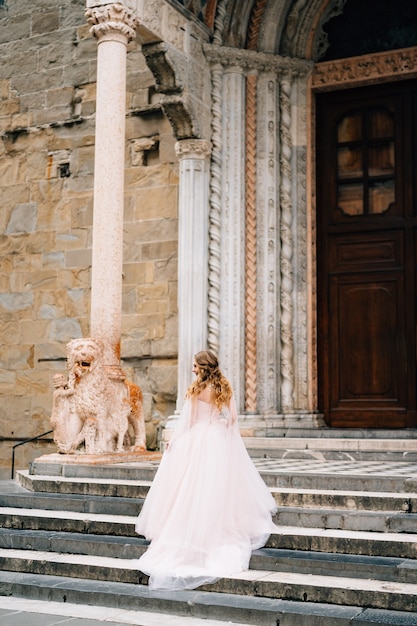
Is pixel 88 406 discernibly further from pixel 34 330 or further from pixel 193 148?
pixel 34 330

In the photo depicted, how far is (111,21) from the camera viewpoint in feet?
30.2

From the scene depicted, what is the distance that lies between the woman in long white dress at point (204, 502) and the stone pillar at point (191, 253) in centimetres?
395

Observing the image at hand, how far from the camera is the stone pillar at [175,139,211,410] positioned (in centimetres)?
1060

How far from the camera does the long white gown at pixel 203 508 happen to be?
5.84 meters

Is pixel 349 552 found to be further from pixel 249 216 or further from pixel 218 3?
pixel 218 3

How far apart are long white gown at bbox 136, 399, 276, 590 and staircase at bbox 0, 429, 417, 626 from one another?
0.12 m

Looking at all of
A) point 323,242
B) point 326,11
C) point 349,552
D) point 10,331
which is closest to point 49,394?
point 10,331

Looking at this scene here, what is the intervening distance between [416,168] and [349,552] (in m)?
6.22

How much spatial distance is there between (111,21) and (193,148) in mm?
2046

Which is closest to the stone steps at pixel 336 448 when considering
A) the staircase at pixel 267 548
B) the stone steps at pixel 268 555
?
the staircase at pixel 267 548

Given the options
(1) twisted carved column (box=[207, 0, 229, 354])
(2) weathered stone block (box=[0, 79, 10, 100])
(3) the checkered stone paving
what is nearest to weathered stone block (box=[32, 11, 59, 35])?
(2) weathered stone block (box=[0, 79, 10, 100])

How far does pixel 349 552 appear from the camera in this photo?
5.84 m

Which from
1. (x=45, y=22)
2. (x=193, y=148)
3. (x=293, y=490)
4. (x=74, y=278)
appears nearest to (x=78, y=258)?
(x=74, y=278)

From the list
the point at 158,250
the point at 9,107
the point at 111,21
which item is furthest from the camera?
the point at 9,107
